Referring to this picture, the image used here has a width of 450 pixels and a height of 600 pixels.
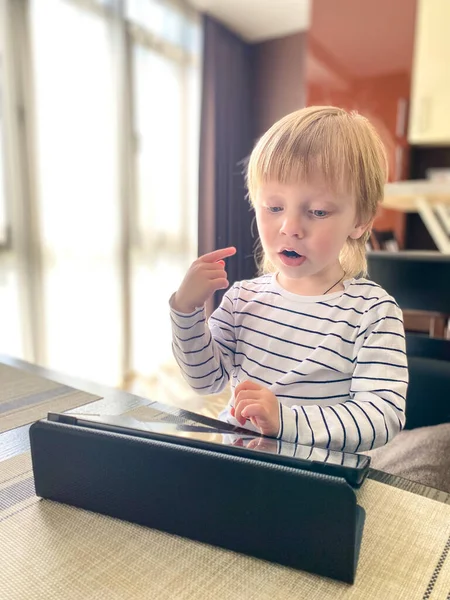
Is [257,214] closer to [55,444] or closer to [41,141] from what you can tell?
[55,444]

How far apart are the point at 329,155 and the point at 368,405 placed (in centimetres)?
24

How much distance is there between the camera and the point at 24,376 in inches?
27.2

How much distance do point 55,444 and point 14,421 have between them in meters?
0.20

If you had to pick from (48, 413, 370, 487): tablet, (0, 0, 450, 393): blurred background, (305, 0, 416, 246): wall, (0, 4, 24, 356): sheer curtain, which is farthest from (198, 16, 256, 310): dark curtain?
(0, 4, 24, 356): sheer curtain

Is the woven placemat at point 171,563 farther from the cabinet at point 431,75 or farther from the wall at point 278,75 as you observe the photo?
the wall at point 278,75

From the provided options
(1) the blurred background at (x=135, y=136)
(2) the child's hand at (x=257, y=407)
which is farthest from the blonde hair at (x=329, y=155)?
(1) the blurred background at (x=135, y=136)

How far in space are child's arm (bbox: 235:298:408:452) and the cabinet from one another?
197cm

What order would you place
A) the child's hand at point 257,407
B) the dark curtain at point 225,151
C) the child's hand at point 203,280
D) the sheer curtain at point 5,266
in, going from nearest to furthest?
the child's hand at point 257,407 → the child's hand at point 203,280 → the dark curtain at point 225,151 → the sheer curtain at point 5,266

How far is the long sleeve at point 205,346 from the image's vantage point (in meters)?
0.54

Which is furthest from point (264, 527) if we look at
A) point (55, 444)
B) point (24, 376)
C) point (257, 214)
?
point (24, 376)

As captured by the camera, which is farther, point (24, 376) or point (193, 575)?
point (24, 376)

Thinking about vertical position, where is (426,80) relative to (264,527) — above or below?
above

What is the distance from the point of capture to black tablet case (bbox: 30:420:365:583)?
284 millimetres

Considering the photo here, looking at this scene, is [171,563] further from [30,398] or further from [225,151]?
[225,151]
